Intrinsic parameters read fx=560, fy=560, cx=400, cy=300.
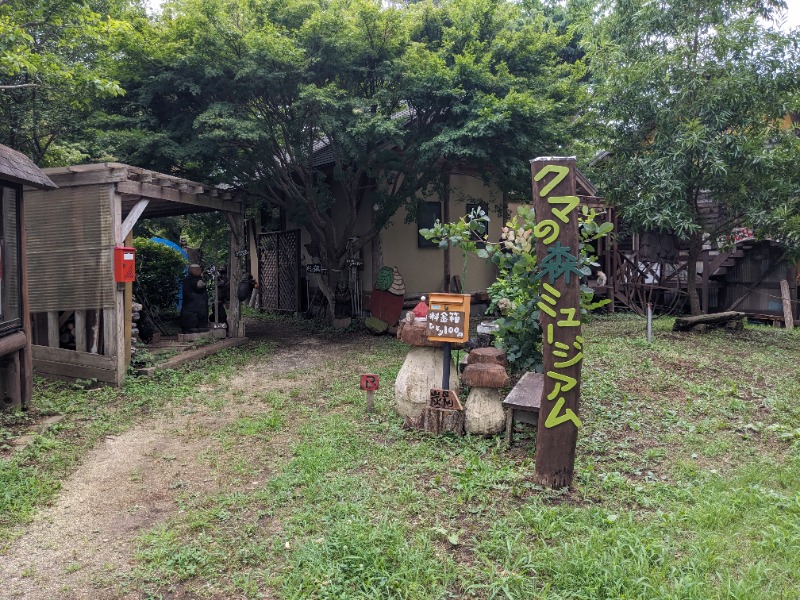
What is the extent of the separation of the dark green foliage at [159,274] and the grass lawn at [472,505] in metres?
6.12

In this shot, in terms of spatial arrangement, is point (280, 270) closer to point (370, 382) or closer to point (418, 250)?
point (418, 250)

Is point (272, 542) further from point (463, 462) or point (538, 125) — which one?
point (538, 125)

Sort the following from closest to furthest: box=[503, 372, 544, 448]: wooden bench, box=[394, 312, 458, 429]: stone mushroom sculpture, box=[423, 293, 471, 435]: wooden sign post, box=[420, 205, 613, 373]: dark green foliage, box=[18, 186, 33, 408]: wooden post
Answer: box=[503, 372, 544, 448]: wooden bench, box=[423, 293, 471, 435]: wooden sign post, box=[394, 312, 458, 429]: stone mushroom sculpture, box=[420, 205, 613, 373]: dark green foliage, box=[18, 186, 33, 408]: wooden post

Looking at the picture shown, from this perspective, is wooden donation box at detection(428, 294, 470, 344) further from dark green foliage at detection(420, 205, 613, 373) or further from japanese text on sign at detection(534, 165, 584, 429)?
japanese text on sign at detection(534, 165, 584, 429)

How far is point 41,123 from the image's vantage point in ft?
32.1

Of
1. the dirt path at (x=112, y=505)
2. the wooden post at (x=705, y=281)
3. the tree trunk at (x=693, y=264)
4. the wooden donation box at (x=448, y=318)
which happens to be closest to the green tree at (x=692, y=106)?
the tree trunk at (x=693, y=264)

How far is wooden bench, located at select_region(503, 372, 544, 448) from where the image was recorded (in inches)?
188

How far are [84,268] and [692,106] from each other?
998 cm

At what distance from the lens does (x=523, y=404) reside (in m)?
4.77

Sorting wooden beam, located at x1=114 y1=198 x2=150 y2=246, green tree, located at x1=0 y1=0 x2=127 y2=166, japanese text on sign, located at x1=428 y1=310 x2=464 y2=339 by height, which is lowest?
japanese text on sign, located at x1=428 y1=310 x2=464 y2=339

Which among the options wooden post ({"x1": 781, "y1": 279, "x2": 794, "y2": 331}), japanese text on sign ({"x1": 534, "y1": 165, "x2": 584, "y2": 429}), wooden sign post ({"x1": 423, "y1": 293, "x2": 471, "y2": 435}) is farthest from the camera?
wooden post ({"x1": 781, "y1": 279, "x2": 794, "y2": 331})

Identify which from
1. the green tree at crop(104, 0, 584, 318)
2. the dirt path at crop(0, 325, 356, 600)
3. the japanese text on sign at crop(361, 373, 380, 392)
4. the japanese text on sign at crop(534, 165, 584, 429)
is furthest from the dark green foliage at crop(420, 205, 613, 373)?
the green tree at crop(104, 0, 584, 318)

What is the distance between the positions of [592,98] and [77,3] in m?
8.67

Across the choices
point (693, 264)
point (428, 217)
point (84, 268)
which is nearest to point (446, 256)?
point (428, 217)
